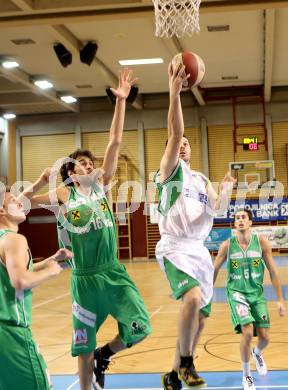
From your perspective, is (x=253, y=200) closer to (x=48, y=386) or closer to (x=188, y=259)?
(x=188, y=259)

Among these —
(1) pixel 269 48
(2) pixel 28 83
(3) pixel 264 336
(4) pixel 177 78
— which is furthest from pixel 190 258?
(2) pixel 28 83

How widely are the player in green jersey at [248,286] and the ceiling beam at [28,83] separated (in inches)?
A: 419

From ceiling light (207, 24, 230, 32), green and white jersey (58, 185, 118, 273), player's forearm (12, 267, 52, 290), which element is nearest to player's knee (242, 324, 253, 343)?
green and white jersey (58, 185, 118, 273)

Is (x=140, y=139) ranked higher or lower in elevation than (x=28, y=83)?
lower

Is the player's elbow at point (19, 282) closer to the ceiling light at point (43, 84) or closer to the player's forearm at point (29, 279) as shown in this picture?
the player's forearm at point (29, 279)

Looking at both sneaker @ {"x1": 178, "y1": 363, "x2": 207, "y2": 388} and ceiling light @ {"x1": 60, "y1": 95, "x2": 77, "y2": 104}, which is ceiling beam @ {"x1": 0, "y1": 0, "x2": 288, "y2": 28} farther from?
ceiling light @ {"x1": 60, "y1": 95, "x2": 77, "y2": 104}

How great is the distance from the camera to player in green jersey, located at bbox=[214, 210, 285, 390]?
575cm

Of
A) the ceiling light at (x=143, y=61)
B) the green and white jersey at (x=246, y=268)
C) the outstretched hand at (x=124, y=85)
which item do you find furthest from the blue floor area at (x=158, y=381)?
the ceiling light at (x=143, y=61)

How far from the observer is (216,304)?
35.1 ft

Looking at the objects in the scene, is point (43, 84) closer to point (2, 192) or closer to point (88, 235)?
point (88, 235)

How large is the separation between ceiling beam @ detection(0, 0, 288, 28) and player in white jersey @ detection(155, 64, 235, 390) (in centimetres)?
577

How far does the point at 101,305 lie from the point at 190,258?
803 millimetres

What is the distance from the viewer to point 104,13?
10141mm

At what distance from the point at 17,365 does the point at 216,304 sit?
7.81 meters
